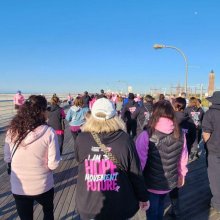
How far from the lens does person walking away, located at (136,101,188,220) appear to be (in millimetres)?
3387

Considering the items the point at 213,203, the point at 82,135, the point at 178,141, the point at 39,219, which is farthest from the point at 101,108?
the point at 213,203

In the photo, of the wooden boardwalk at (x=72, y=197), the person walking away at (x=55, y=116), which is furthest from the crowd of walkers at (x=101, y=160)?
the person walking away at (x=55, y=116)

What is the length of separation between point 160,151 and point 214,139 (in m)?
2.05

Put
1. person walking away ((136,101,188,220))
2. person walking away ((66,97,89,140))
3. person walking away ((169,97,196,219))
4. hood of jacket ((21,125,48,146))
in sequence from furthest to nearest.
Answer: person walking away ((66,97,89,140)), person walking away ((169,97,196,219)), person walking away ((136,101,188,220)), hood of jacket ((21,125,48,146))

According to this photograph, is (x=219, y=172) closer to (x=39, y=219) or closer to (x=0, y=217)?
(x=39, y=219)

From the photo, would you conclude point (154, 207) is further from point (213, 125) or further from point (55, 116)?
point (55, 116)

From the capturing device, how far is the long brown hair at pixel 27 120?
298cm

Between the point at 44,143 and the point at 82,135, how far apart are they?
1.99 feet

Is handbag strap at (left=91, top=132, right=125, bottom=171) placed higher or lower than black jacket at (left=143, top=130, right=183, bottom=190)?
higher

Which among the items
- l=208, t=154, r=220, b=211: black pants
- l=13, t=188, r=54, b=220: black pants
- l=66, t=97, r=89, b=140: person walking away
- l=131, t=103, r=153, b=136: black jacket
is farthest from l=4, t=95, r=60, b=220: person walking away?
l=131, t=103, r=153, b=136: black jacket

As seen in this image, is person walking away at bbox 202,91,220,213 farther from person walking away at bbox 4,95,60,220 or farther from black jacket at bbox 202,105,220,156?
person walking away at bbox 4,95,60,220

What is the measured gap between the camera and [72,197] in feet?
18.3

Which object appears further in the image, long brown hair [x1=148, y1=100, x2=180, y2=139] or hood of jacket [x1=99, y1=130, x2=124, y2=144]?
long brown hair [x1=148, y1=100, x2=180, y2=139]

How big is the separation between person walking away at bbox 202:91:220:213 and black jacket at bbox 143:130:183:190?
172 cm
